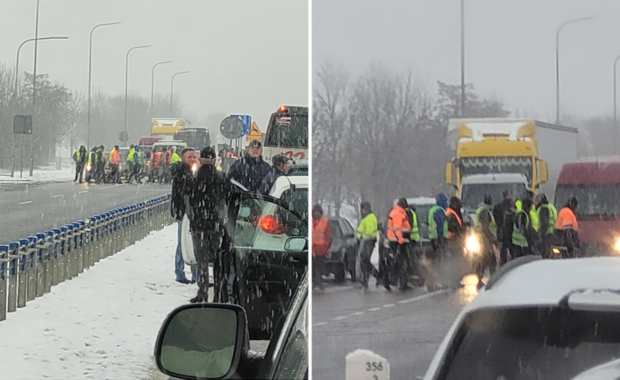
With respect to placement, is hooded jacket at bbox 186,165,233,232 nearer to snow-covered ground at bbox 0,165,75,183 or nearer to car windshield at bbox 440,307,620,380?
snow-covered ground at bbox 0,165,75,183

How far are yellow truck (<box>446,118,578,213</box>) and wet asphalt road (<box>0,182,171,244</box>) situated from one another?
26.1 inches

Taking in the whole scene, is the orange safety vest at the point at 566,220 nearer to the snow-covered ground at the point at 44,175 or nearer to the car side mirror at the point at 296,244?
the car side mirror at the point at 296,244

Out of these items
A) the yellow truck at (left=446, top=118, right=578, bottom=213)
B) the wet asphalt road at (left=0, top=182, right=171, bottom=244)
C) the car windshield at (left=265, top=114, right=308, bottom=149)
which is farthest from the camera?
the wet asphalt road at (left=0, top=182, right=171, bottom=244)

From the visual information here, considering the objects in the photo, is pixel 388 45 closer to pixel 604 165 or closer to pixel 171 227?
pixel 604 165

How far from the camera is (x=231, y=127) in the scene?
4.73 feet

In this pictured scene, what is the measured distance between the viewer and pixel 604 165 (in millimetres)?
1270

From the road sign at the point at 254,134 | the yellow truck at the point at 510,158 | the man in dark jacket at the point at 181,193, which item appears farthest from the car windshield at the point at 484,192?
the man in dark jacket at the point at 181,193

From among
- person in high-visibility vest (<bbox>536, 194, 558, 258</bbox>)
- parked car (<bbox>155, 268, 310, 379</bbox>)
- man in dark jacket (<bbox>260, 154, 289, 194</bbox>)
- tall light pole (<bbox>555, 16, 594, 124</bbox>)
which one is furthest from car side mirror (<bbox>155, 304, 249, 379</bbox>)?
tall light pole (<bbox>555, 16, 594, 124</bbox>)

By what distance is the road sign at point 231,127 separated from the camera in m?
1.43

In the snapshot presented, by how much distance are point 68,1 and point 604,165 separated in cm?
115

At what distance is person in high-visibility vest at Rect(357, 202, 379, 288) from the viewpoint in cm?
129

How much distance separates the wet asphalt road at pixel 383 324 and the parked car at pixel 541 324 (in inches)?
1.1

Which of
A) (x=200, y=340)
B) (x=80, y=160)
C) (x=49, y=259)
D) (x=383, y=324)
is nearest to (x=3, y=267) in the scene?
(x=49, y=259)

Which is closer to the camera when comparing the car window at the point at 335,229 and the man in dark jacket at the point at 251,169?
the car window at the point at 335,229
